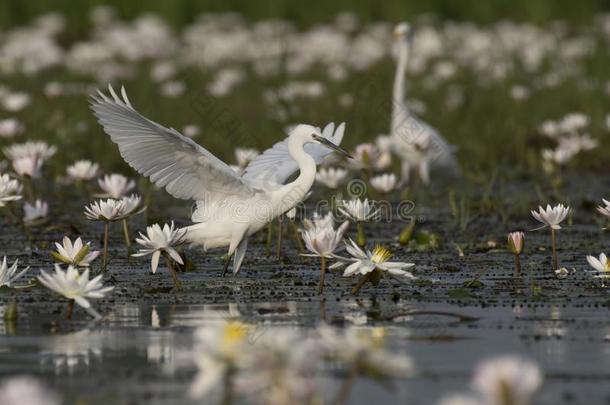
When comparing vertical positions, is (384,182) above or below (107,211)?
above

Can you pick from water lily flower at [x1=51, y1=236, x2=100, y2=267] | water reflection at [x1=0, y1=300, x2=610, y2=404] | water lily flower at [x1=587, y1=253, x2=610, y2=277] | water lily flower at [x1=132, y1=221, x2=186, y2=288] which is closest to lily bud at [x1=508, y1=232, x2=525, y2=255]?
water lily flower at [x1=587, y1=253, x2=610, y2=277]

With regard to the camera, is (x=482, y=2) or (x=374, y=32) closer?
(x=374, y=32)

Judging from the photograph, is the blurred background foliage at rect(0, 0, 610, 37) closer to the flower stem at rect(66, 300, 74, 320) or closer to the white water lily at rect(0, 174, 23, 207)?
the white water lily at rect(0, 174, 23, 207)

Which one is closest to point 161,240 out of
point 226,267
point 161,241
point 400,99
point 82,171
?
point 161,241

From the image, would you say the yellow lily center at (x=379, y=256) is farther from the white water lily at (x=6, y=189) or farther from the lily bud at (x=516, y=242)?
the white water lily at (x=6, y=189)

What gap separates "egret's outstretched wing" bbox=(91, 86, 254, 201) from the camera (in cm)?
736

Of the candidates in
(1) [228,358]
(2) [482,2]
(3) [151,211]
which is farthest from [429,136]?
(2) [482,2]

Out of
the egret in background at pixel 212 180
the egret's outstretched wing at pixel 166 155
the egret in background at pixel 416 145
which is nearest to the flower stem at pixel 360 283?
the egret in background at pixel 212 180

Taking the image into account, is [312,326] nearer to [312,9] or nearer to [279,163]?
[279,163]

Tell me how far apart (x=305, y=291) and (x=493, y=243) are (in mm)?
1910

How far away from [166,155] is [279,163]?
1231 mm

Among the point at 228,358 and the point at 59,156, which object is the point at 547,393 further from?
the point at 59,156

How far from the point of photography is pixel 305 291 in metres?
7.04

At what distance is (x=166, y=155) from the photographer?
765cm
